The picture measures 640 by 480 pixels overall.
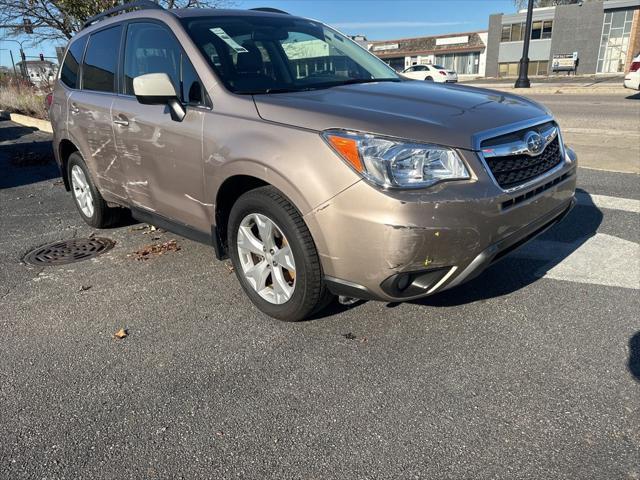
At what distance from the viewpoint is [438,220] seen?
2.53 meters

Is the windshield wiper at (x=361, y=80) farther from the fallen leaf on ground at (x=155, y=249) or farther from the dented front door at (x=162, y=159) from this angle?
the fallen leaf on ground at (x=155, y=249)

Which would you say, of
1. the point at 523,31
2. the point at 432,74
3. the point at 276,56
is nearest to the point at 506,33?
the point at 523,31

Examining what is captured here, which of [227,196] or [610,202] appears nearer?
[227,196]

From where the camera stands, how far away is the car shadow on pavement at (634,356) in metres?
2.62

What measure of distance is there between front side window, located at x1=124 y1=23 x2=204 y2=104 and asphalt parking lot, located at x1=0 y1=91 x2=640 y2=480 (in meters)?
1.42

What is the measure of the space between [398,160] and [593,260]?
7.71ft

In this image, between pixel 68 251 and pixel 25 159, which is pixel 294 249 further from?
pixel 25 159

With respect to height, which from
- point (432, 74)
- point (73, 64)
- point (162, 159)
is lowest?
point (432, 74)

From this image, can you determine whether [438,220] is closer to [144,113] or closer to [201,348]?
[201,348]

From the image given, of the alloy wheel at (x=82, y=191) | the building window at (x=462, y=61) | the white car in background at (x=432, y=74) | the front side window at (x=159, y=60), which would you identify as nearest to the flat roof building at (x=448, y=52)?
the building window at (x=462, y=61)

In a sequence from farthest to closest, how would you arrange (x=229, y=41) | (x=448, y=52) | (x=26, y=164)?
1. (x=448, y=52)
2. (x=26, y=164)
3. (x=229, y=41)

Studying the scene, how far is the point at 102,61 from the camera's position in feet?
14.8

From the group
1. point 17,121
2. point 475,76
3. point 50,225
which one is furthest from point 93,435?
point 475,76

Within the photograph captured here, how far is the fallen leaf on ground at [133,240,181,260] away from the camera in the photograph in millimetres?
4531
